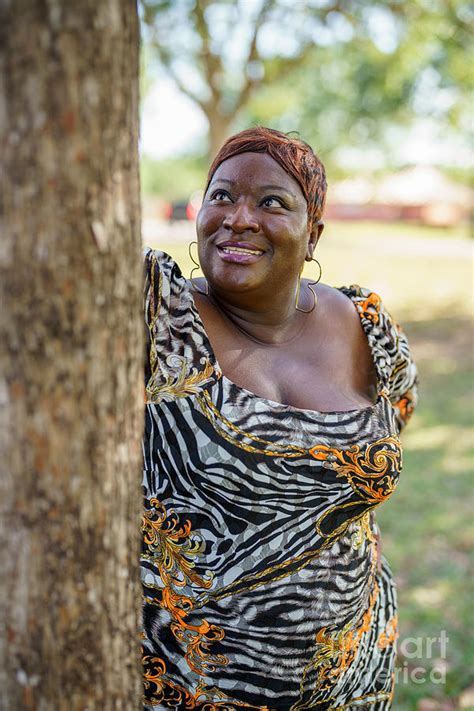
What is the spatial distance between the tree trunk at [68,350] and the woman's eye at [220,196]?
1.05m

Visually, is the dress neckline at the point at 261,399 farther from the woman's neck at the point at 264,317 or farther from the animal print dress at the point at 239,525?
the woman's neck at the point at 264,317

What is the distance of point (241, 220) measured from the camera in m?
2.23

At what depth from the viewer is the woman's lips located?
224 centimetres

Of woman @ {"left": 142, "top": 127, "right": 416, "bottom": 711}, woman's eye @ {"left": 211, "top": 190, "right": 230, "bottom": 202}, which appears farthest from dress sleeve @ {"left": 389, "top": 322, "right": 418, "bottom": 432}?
woman's eye @ {"left": 211, "top": 190, "right": 230, "bottom": 202}

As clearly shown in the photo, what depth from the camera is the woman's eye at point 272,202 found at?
230cm

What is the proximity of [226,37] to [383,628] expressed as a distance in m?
10.5

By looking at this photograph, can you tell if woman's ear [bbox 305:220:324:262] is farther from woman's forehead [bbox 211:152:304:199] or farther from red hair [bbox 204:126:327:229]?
woman's forehead [bbox 211:152:304:199]

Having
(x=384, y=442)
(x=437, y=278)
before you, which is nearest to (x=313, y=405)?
(x=384, y=442)

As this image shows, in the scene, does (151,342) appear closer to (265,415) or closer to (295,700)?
(265,415)

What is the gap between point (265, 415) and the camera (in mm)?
2129

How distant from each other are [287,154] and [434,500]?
4.34 m

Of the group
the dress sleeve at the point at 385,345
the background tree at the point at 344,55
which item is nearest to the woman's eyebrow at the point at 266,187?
the dress sleeve at the point at 385,345

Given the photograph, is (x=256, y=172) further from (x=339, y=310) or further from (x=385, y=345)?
(x=385, y=345)

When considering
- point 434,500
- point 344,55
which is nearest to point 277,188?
point 434,500
